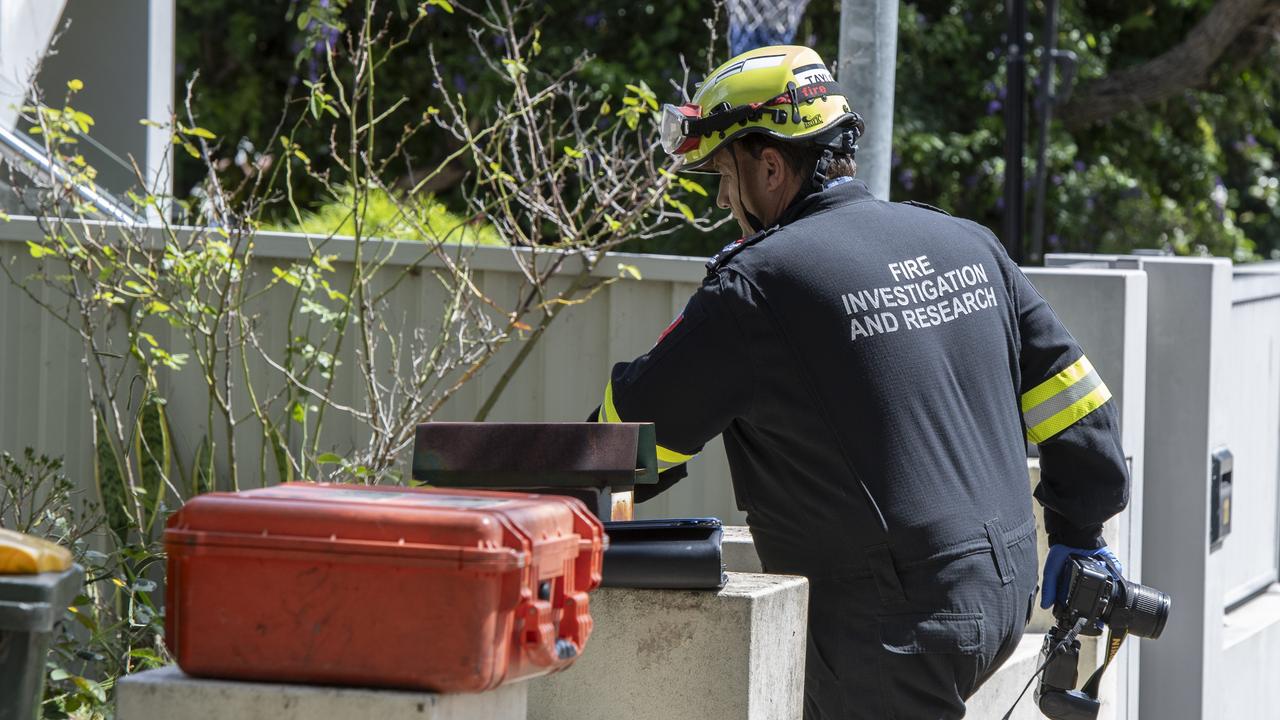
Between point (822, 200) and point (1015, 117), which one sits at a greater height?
point (1015, 117)

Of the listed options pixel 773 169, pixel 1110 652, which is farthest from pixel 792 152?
pixel 1110 652

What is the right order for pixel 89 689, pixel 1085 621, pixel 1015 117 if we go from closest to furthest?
pixel 1085 621, pixel 89 689, pixel 1015 117

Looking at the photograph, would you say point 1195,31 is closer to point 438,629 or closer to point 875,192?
point 875,192

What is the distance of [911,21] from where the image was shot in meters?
11.8

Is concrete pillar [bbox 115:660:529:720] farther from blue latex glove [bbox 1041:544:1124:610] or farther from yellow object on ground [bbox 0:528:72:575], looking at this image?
blue latex glove [bbox 1041:544:1124:610]

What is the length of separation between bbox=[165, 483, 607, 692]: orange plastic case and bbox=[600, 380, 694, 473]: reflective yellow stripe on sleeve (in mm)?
638

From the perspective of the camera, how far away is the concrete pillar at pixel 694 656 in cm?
268

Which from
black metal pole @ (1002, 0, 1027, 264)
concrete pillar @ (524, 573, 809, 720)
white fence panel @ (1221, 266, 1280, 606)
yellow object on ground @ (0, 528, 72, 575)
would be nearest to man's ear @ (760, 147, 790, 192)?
concrete pillar @ (524, 573, 809, 720)

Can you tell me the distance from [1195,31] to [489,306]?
967 centimetres

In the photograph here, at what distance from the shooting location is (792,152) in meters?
3.07

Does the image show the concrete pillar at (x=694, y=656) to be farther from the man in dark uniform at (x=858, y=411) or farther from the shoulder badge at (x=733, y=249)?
the shoulder badge at (x=733, y=249)

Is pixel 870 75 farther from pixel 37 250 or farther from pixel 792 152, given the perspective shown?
pixel 37 250

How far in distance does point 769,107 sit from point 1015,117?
8747mm

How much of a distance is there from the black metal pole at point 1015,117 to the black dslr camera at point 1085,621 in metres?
8.28
